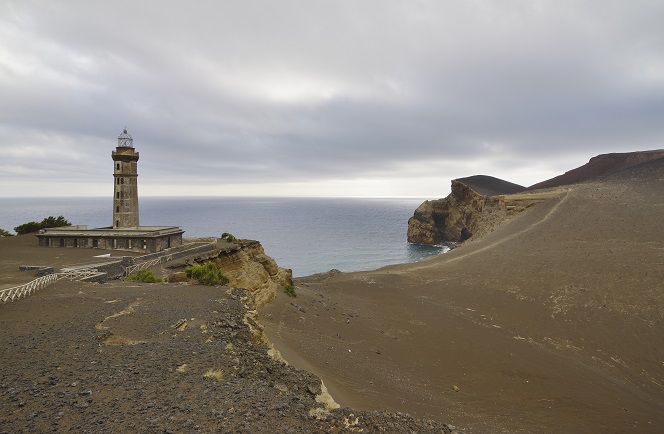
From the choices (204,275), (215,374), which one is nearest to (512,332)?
(204,275)

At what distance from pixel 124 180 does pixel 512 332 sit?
113 feet

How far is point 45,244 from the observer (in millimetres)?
27875

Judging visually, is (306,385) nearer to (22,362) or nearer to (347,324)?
(22,362)

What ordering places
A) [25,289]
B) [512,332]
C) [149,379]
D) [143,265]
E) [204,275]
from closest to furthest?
[149,379] < [25,289] < [204,275] < [512,332] < [143,265]

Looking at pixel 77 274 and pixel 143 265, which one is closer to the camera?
pixel 77 274

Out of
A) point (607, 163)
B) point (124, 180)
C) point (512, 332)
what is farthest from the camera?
point (607, 163)

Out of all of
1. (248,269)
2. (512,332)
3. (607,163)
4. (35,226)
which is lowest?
(512,332)

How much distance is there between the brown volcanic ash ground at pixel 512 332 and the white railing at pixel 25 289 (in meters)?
9.75

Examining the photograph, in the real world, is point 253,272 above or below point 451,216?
below

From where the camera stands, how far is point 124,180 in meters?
32.3

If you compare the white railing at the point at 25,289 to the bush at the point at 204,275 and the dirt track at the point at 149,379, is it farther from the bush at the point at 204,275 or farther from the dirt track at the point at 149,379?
the bush at the point at 204,275

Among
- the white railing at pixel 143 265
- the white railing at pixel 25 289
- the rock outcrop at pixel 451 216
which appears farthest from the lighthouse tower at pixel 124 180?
the rock outcrop at pixel 451 216

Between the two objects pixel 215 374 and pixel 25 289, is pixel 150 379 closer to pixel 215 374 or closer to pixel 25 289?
pixel 215 374

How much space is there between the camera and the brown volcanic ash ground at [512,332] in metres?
12.3
